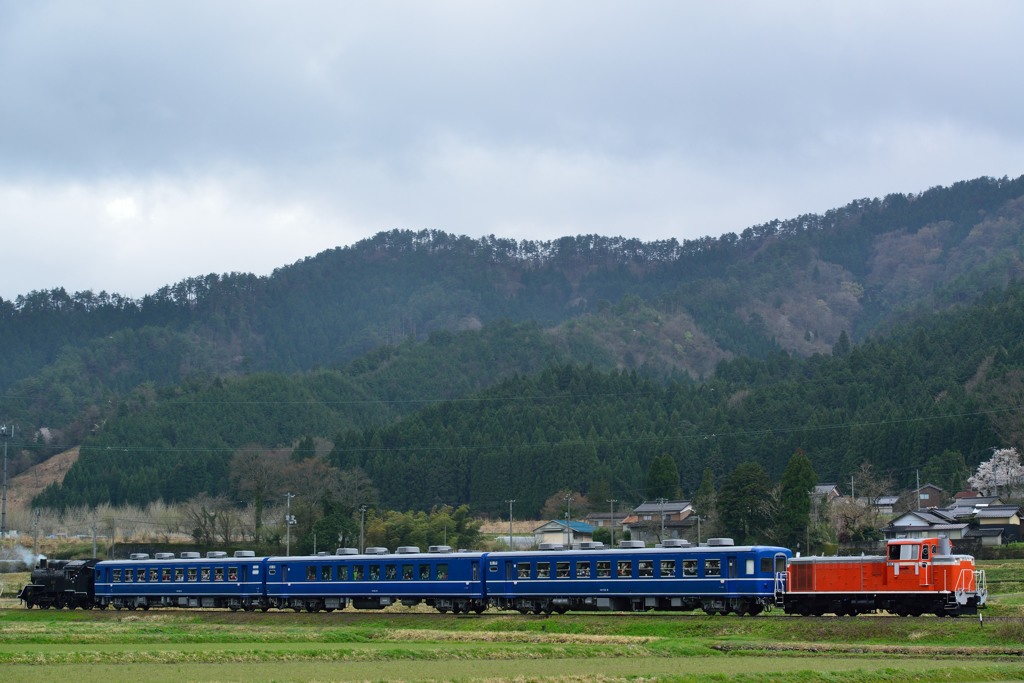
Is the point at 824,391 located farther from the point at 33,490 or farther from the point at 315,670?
the point at 315,670

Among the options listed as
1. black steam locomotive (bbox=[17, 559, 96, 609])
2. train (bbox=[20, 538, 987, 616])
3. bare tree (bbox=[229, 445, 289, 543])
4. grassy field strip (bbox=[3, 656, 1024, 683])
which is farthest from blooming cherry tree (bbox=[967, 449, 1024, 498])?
grassy field strip (bbox=[3, 656, 1024, 683])

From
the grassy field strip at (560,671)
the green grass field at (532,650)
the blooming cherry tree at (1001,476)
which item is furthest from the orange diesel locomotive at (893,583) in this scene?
the blooming cherry tree at (1001,476)

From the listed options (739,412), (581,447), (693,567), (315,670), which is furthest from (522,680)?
(739,412)

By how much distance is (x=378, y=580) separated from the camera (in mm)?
58250

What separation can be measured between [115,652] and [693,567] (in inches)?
845

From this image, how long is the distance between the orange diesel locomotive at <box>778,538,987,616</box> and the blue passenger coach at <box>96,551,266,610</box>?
2604 centimetres

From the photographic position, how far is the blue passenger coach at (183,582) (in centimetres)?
6281

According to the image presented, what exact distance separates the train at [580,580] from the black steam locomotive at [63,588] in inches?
83.5

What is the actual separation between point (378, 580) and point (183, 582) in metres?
12.5

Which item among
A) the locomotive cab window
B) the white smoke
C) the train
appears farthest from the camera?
the white smoke

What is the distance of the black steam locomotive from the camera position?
6919 centimetres

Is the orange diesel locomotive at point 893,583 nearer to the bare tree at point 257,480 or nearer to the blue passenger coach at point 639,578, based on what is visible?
the blue passenger coach at point 639,578

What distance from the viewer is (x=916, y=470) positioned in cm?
12044

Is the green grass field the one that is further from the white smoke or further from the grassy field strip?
the white smoke
